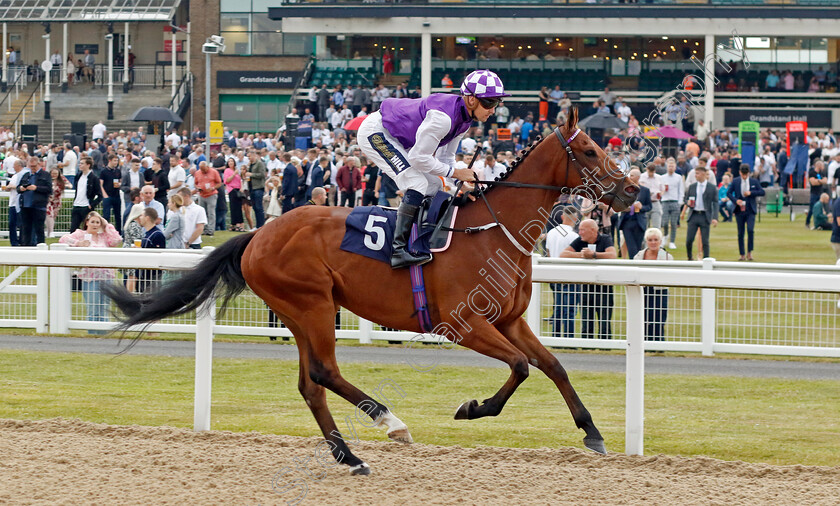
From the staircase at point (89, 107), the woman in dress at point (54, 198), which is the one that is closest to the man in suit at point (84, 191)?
the woman in dress at point (54, 198)

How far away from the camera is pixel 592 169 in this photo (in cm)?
507

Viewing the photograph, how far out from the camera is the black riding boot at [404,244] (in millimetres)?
4969

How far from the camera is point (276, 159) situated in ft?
75.3

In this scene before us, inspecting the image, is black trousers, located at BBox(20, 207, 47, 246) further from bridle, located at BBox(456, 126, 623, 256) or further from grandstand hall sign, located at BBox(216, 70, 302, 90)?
grandstand hall sign, located at BBox(216, 70, 302, 90)

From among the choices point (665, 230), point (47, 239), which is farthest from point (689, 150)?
point (47, 239)

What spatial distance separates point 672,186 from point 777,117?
20.4 meters

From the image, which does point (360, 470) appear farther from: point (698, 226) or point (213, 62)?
point (213, 62)

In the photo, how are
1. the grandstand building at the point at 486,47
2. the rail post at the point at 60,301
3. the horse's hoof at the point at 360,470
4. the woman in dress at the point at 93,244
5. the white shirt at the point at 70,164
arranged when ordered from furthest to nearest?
the grandstand building at the point at 486,47 → the white shirt at the point at 70,164 → the rail post at the point at 60,301 → the woman in dress at the point at 93,244 → the horse's hoof at the point at 360,470

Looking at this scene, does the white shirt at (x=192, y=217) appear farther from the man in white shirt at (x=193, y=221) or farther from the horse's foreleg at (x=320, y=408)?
the horse's foreleg at (x=320, y=408)

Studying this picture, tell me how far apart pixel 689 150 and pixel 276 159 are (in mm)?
8190

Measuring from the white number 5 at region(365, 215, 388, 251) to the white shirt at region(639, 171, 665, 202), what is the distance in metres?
11.0

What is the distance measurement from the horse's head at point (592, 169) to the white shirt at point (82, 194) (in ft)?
40.7

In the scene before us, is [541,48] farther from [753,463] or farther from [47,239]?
[753,463]

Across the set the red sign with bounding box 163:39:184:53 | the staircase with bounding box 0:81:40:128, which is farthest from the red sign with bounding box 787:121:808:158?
the staircase with bounding box 0:81:40:128
